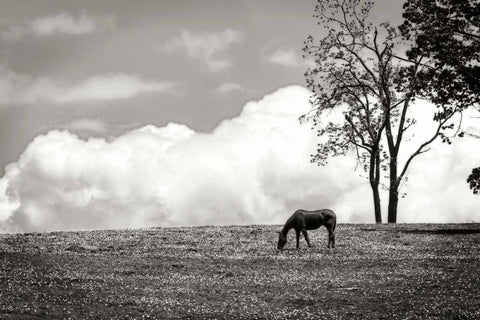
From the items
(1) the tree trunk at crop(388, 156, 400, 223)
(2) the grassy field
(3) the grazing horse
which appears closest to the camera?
(2) the grassy field

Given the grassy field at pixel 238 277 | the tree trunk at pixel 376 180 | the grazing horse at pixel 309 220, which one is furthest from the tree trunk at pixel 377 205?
the grazing horse at pixel 309 220

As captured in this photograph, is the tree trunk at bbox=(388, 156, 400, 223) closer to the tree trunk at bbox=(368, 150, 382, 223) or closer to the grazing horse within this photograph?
the tree trunk at bbox=(368, 150, 382, 223)

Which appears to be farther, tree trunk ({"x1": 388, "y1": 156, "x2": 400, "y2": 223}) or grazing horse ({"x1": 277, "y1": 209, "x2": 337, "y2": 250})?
tree trunk ({"x1": 388, "y1": 156, "x2": 400, "y2": 223})

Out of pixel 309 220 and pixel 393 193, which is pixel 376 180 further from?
pixel 309 220

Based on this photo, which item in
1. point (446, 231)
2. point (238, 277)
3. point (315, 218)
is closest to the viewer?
point (238, 277)

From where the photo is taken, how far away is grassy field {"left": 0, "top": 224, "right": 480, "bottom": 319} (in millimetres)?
24500

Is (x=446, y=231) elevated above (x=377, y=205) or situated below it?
below

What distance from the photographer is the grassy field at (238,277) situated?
24500 millimetres

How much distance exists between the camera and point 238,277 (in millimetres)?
30688

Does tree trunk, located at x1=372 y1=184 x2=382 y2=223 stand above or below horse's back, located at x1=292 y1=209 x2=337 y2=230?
above

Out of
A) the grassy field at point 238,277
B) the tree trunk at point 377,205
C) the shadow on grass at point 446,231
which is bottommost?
the grassy field at point 238,277

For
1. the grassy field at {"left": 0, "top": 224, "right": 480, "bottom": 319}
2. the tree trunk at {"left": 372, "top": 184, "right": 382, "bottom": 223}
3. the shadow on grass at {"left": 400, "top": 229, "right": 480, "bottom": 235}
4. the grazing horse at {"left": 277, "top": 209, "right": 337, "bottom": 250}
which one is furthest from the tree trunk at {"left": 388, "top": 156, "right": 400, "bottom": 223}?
the grazing horse at {"left": 277, "top": 209, "right": 337, "bottom": 250}

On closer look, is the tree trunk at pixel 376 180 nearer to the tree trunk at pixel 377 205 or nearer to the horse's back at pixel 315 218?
the tree trunk at pixel 377 205

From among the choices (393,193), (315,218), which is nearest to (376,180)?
(393,193)
